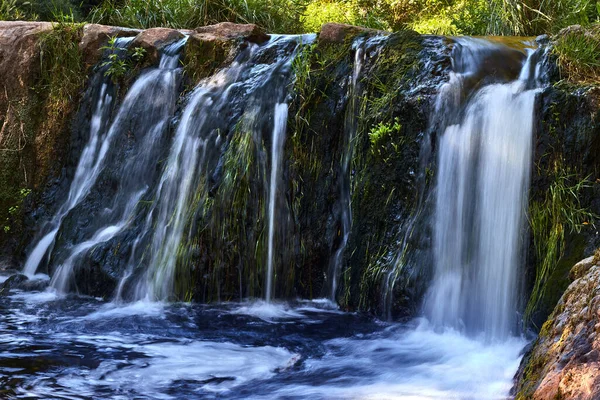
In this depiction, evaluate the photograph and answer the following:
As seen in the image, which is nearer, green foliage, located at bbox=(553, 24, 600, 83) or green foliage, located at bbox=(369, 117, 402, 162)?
green foliage, located at bbox=(553, 24, 600, 83)

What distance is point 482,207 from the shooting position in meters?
5.01

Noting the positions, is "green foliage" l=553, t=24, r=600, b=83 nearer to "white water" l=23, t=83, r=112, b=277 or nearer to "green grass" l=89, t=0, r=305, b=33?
"white water" l=23, t=83, r=112, b=277

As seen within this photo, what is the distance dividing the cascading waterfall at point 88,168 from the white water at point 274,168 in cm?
205

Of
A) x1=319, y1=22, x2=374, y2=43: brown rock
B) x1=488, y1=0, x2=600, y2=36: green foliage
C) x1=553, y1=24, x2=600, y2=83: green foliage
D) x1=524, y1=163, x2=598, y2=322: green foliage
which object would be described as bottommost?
x1=524, y1=163, x2=598, y2=322: green foliage

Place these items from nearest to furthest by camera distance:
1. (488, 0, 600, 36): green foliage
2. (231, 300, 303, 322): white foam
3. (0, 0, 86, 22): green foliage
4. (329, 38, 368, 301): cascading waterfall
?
1. (231, 300, 303, 322): white foam
2. (329, 38, 368, 301): cascading waterfall
3. (488, 0, 600, 36): green foliage
4. (0, 0, 86, 22): green foliage

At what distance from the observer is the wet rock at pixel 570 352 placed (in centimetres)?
262

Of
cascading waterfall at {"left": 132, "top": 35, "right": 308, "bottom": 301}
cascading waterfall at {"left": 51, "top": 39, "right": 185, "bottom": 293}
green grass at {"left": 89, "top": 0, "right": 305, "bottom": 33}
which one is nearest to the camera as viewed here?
cascading waterfall at {"left": 132, "top": 35, "right": 308, "bottom": 301}

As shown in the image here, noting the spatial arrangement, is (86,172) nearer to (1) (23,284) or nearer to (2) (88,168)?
(2) (88,168)

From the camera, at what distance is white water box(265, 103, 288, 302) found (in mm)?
5945

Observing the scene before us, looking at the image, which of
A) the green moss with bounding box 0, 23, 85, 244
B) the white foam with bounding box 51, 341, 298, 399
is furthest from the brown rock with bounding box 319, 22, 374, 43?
the white foam with bounding box 51, 341, 298, 399

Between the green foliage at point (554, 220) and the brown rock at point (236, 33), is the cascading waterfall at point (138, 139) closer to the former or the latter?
the brown rock at point (236, 33)

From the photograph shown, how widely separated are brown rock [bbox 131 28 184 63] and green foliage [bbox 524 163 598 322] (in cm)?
433

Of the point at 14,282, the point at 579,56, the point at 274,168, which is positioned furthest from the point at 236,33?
the point at 579,56

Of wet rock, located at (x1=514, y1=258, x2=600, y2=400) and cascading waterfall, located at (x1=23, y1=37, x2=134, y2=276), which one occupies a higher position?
cascading waterfall, located at (x1=23, y1=37, x2=134, y2=276)
